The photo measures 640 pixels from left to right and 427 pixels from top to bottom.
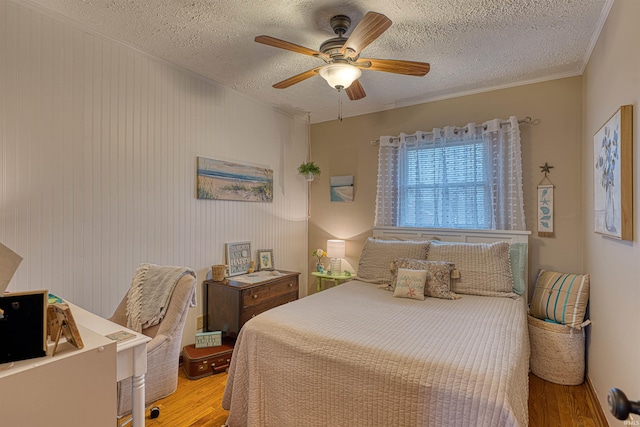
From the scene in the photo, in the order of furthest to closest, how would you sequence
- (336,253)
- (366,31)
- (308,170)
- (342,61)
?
(308,170) < (336,253) < (342,61) < (366,31)

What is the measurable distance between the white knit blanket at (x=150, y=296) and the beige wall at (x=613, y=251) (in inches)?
90.6

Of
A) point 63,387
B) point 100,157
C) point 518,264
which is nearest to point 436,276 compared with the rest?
point 518,264

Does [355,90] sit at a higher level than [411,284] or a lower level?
higher

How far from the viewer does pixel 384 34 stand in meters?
2.21

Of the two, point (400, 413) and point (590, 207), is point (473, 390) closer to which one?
point (400, 413)

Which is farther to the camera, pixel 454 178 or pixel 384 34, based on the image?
pixel 454 178

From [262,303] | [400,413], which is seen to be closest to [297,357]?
[400,413]

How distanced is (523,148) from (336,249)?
2.15 metres

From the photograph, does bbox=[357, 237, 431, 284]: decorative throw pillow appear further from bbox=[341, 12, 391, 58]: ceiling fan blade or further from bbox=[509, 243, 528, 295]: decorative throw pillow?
bbox=[341, 12, 391, 58]: ceiling fan blade

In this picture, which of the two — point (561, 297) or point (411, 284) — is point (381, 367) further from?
point (561, 297)

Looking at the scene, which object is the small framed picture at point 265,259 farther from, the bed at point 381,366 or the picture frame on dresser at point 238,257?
the bed at point 381,366

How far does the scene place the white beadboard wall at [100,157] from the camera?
1906 millimetres

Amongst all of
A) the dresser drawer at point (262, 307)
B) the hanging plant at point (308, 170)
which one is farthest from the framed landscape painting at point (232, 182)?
the dresser drawer at point (262, 307)

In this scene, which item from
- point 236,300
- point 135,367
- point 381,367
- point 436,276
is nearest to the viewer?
point 135,367
